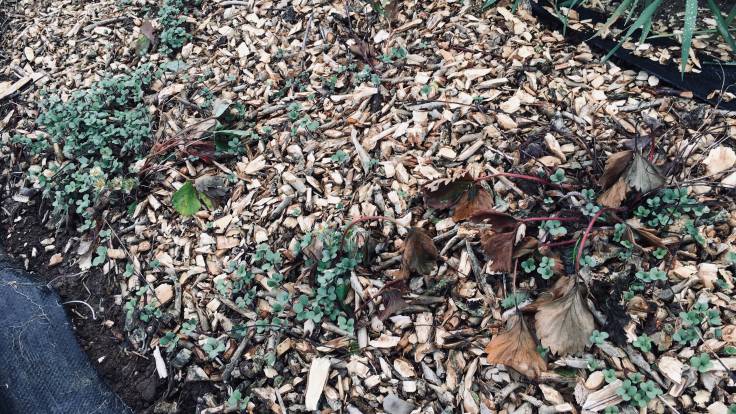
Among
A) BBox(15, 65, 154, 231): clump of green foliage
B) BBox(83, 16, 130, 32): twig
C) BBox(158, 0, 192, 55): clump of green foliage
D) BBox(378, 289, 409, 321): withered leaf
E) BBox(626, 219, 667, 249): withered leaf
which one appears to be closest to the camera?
BBox(626, 219, 667, 249): withered leaf

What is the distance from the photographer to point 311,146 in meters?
1.87

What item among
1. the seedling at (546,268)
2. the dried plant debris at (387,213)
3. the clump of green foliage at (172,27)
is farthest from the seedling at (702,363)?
the clump of green foliage at (172,27)

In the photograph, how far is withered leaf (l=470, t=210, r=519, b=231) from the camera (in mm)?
1370

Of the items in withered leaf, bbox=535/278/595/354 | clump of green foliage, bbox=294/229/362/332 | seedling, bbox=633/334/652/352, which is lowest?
clump of green foliage, bbox=294/229/362/332

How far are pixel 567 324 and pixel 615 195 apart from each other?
39 centimetres

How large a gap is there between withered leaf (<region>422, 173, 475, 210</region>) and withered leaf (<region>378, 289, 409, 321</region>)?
10.5 inches

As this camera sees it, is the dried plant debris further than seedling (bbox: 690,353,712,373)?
Yes

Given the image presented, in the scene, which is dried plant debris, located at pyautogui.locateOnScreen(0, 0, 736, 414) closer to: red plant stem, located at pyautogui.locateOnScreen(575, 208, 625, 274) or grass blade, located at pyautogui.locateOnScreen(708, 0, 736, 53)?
red plant stem, located at pyautogui.locateOnScreen(575, 208, 625, 274)

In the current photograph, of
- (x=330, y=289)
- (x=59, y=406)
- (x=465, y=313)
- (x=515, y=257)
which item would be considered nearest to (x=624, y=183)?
(x=515, y=257)

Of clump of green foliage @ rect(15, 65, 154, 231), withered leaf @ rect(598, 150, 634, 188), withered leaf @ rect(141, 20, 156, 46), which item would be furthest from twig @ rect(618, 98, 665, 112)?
withered leaf @ rect(141, 20, 156, 46)

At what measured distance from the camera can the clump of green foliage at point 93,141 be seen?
1.99m

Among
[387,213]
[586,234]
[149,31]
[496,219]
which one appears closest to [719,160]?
[586,234]

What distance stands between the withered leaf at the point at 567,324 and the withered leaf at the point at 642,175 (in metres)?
0.32

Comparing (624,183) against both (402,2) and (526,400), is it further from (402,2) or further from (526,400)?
(402,2)
